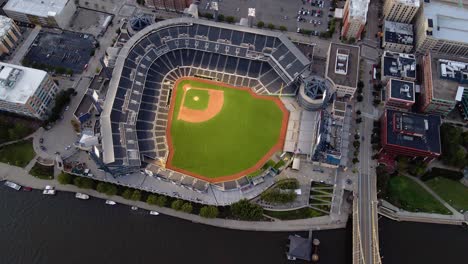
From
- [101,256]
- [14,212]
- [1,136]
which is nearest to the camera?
[101,256]

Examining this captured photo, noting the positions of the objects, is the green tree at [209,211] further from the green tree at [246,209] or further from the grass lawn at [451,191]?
the grass lawn at [451,191]

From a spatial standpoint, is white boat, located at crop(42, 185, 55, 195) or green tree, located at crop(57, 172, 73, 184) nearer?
green tree, located at crop(57, 172, 73, 184)

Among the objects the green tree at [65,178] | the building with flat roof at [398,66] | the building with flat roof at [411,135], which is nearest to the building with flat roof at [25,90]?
the green tree at [65,178]

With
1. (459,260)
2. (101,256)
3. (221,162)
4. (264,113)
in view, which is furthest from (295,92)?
(101,256)

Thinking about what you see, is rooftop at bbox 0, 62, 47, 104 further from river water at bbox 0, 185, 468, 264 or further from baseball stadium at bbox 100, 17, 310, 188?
river water at bbox 0, 185, 468, 264

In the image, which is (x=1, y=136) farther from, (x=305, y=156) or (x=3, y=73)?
(x=305, y=156)

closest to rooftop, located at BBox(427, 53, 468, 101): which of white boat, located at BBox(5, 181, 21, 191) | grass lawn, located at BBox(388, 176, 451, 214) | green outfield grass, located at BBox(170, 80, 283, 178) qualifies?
grass lawn, located at BBox(388, 176, 451, 214)

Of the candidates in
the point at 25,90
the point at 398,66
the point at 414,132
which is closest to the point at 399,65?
the point at 398,66
